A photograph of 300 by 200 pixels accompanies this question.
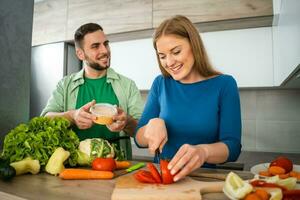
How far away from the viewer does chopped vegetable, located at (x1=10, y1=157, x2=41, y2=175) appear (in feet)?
3.02

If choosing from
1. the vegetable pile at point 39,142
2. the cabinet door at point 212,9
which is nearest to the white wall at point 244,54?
the cabinet door at point 212,9

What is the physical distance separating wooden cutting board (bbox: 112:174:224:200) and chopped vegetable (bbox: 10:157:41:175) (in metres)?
0.31

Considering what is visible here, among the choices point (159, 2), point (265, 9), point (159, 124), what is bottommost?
point (159, 124)

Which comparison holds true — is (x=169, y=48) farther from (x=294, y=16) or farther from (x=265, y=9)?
(x=265, y=9)

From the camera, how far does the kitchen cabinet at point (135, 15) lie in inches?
77.4

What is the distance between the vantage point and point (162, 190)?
2.43 feet

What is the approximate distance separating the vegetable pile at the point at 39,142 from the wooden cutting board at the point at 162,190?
1.01 feet

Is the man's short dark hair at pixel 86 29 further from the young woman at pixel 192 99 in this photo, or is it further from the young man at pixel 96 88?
the young woman at pixel 192 99

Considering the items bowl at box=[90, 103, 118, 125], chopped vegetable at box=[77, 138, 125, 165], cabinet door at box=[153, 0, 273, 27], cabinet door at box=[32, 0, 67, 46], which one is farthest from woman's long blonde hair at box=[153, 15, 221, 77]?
cabinet door at box=[32, 0, 67, 46]

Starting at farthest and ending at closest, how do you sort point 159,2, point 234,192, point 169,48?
point 159,2 < point 169,48 < point 234,192

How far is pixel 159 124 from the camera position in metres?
0.93

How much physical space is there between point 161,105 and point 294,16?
631mm

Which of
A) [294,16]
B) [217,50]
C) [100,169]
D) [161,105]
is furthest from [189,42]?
[217,50]

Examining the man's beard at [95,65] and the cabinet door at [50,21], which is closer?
the man's beard at [95,65]
